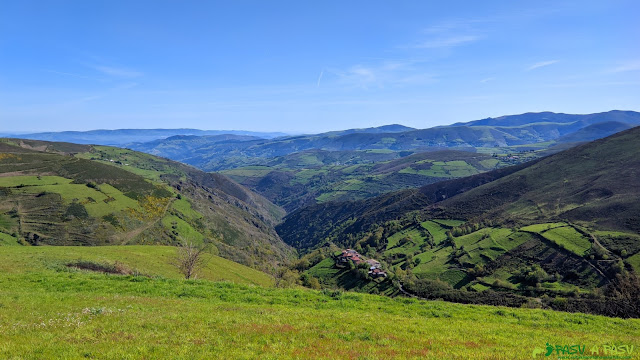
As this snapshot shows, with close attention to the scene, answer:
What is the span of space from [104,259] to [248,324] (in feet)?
122

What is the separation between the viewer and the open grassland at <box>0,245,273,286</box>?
34.4 metres

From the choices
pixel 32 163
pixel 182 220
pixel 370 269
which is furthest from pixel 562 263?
pixel 32 163

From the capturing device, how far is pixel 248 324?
53.3 ft

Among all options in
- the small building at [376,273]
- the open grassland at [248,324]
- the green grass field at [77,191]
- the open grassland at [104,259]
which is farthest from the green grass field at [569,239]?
the green grass field at [77,191]

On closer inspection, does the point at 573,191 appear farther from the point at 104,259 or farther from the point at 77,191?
the point at 77,191

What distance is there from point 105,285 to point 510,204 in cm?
17450

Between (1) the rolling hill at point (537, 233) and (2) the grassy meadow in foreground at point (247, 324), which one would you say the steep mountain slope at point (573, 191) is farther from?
(2) the grassy meadow in foreground at point (247, 324)

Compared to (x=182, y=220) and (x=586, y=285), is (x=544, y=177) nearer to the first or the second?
(x=586, y=285)

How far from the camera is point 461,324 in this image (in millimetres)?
18906

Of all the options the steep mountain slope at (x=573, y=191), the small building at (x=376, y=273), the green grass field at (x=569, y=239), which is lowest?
the small building at (x=376, y=273)

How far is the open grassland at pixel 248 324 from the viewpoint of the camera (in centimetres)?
1240

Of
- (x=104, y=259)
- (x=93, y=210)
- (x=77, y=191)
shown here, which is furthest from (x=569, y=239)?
(x=77, y=191)

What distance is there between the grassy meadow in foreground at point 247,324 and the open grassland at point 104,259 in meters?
10.2

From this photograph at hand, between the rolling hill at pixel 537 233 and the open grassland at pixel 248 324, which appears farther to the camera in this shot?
the rolling hill at pixel 537 233
